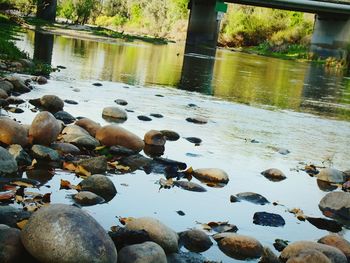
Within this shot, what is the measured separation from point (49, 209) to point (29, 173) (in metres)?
1.43

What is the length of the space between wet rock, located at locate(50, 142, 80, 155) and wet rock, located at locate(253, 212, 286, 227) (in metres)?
1.81

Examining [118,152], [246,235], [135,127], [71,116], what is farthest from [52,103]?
[246,235]

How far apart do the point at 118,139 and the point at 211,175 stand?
107cm

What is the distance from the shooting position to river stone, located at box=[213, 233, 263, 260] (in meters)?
3.09

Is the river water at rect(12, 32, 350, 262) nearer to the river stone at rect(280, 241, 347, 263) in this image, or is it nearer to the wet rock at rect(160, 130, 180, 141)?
the wet rock at rect(160, 130, 180, 141)

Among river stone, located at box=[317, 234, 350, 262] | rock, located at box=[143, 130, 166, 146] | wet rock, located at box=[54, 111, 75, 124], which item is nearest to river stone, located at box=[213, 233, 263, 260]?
river stone, located at box=[317, 234, 350, 262]

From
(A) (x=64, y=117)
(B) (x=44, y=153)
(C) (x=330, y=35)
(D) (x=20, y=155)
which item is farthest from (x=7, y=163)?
(C) (x=330, y=35)

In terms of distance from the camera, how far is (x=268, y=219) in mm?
3709

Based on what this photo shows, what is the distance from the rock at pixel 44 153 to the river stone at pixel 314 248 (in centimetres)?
216

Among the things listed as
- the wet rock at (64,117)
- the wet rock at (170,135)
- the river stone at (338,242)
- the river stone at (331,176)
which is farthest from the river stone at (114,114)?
the river stone at (338,242)

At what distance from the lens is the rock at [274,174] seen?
486 centimetres

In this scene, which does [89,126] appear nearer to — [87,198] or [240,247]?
[87,198]

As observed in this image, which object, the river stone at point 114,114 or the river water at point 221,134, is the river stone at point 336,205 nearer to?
the river water at point 221,134

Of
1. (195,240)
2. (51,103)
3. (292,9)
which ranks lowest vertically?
(195,240)
